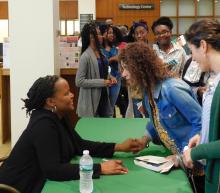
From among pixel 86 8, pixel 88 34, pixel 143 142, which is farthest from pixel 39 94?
pixel 86 8

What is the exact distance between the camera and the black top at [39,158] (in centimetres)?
182

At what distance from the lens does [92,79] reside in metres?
3.95

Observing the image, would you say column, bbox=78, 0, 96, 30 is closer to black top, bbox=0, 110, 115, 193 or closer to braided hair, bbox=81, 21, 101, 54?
braided hair, bbox=81, 21, 101, 54

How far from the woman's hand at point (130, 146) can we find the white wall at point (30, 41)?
197 cm

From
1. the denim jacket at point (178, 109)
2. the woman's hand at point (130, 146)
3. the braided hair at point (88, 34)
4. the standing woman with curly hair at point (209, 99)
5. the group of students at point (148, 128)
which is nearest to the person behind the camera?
the standing woman with curly hair at point (209, 99)

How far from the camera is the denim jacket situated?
1.98m

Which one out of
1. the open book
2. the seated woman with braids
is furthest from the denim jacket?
the seated woman with braids

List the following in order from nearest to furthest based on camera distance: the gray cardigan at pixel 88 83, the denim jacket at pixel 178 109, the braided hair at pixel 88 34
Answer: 1. the denim jacket at pixel 178 109
2. the gray cardigan at pixel 88 83
3. the braided hair at pixel 88 34

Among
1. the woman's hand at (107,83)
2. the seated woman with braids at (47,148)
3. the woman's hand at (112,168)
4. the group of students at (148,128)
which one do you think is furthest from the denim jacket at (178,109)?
the woman's hand at (107,83)

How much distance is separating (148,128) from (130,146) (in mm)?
216

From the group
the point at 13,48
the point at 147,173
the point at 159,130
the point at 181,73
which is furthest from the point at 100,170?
the point at 13,48

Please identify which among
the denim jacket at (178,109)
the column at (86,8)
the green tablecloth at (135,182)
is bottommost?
the green tablecloth at (135,182)

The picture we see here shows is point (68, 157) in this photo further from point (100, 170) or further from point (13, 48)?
point (13, 48)

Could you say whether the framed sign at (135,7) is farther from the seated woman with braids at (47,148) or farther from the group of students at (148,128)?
the seated woman with braids at (47,148)
